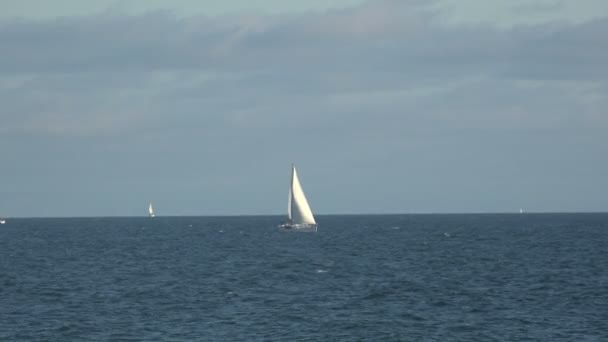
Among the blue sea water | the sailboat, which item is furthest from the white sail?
the blue sea water

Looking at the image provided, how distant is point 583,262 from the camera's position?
10500 centimetres

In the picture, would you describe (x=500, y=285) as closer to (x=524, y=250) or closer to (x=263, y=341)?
(x=263, y=341)

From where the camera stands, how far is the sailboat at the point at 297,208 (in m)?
172

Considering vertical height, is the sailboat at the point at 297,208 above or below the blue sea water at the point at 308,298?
above

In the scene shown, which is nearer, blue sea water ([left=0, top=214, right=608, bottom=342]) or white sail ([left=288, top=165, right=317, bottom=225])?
blue sea water ([left=0, top=214, right=608, bottom=342])

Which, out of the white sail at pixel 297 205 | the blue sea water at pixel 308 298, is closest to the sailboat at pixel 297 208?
the white sail at pixel 297 205

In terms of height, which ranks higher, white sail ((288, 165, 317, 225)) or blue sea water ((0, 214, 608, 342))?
white sail ((288, 165, 317, 225))

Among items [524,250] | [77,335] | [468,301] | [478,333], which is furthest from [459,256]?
[77,335]

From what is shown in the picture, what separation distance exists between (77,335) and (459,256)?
7203 cm

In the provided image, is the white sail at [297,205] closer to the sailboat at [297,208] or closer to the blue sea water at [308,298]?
the sailboat at [297,208]

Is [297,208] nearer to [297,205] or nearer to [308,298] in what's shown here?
[297,205]

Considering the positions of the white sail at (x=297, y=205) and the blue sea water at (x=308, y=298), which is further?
the white sail at (x=297, y=205)

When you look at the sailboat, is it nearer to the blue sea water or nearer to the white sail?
the white sail

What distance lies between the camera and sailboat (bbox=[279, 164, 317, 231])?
172 m
